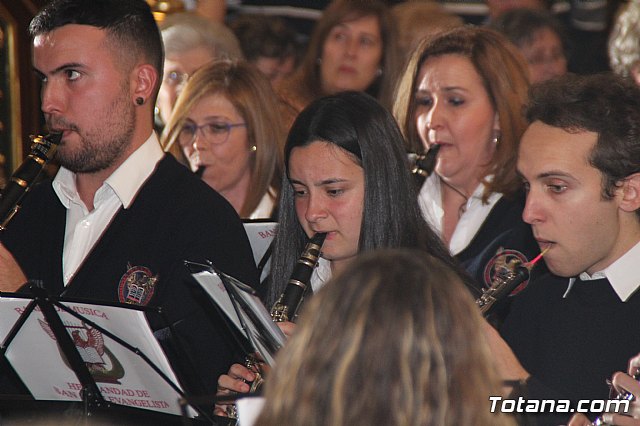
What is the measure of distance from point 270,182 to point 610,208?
1856 millimetres

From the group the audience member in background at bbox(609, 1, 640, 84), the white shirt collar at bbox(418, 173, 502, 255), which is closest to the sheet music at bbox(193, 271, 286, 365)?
the white shirt collar at bbox(418, 173, 502, 255)

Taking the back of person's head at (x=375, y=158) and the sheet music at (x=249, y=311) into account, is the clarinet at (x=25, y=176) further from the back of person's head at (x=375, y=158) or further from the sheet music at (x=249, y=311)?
the sheet music at (x=249, y=311)

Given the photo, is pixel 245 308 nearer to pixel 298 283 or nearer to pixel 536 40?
pixel 298 283

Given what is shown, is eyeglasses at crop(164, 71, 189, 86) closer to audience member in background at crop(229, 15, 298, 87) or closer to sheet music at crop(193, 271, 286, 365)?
audience member in background at crop(229, 15, 298, 87)

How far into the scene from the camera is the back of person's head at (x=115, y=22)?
9.46 ft

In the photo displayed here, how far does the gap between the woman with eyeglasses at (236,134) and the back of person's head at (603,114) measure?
1562 millimetres

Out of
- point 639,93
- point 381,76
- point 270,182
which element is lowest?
point 270,182

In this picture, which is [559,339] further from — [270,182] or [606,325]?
[270,182]

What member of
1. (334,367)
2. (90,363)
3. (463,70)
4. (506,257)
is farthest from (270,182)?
(334,367)

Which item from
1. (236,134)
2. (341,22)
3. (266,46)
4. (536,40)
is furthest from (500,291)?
(266,46)

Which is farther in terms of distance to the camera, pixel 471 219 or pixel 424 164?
pixel 424 164

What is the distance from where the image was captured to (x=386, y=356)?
1393 millimetres

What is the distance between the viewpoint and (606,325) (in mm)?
2363

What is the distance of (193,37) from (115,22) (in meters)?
1.89
